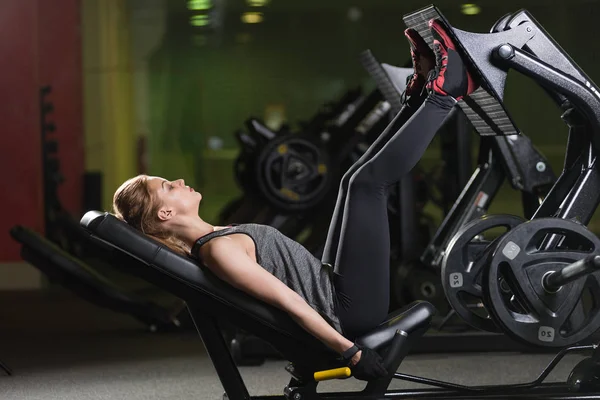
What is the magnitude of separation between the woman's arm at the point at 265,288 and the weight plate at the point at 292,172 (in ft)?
8.59

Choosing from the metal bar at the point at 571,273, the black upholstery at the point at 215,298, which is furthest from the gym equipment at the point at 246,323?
the metal bar at the point at 571,273

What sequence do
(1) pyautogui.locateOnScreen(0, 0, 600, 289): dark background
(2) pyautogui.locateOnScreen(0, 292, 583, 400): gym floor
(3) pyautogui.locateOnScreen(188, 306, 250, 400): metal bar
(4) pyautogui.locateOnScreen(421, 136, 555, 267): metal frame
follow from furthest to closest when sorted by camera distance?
(1) pyautogui.locateOnScreen(0, 0, 600, 289): dark background, (4) pyautogui.locateOnScreen(421, 136, 555, 267): metal frame, (2) pyautogui.locateOnScreen(0, 292, 583, 400): gym floor, (3) pyautogui.locateOnScreen(188, 306, 250, 400): metal bar

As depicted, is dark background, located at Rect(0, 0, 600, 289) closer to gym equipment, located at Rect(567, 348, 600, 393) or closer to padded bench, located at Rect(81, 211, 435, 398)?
gym equipment, located at Rect(567, 348, 600, 393)

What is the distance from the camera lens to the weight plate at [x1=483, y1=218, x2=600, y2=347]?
2.72 meters

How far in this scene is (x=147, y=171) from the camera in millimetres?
7871

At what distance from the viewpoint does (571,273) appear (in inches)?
104

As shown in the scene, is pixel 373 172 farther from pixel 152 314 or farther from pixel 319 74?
pixel 319 74

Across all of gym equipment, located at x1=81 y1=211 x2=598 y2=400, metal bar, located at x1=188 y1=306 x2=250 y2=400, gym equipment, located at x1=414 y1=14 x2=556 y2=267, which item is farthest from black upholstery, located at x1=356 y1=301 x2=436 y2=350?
gym equipment, located at x1=414 y1=14 x2=556 y2=267

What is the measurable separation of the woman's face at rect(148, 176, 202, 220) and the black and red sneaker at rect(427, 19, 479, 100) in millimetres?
725

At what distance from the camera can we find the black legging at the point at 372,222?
2.54m

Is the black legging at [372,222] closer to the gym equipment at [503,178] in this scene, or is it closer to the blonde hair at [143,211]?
the blonde hair at [143,211]

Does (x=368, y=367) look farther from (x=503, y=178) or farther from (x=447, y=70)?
(x=503, y=178)

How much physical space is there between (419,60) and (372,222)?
1.83ft

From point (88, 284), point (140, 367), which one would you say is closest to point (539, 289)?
point (140, 367)
